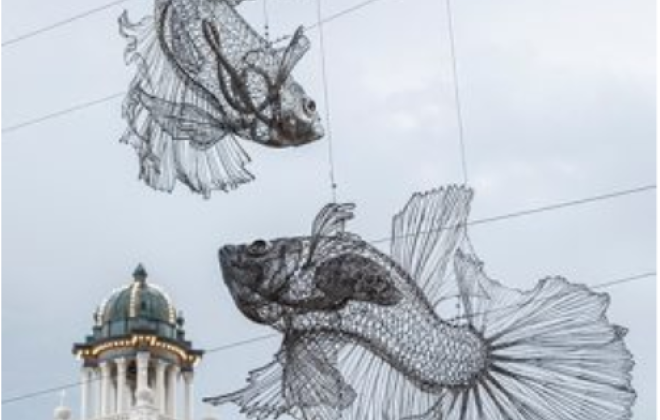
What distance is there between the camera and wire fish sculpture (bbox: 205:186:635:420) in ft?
24.2

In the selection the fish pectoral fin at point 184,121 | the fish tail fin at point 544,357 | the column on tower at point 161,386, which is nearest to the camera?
the fish tail fin at point 544,357

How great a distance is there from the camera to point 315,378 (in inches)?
304

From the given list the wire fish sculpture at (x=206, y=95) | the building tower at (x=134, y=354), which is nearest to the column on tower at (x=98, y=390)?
the building tower at (x=134, y=354)

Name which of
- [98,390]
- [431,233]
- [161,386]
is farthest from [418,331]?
[98,390]

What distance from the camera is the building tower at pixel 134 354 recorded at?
80.5 feet

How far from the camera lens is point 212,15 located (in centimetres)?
800

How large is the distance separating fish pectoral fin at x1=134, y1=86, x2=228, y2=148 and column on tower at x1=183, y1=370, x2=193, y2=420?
1598cm

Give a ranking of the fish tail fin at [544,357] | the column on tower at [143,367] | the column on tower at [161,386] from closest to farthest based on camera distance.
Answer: the fish tail fin at [544,357] < the column on tower at [161,386] < the column on tower at [143,367]

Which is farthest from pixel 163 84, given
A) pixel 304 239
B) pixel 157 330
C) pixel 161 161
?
pixel 157 330

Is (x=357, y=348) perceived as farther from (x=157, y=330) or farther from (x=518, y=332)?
(x=157, y=330)

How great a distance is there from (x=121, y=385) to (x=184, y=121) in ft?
53.9

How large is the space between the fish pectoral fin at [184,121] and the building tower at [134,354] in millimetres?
16251

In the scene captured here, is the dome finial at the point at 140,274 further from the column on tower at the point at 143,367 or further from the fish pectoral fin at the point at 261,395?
the fish pectoral fin at the point at 261,395

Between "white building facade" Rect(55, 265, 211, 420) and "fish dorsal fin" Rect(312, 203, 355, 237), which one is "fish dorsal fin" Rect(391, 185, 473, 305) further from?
"white building facade" Rect(55, 265, 211, 420)
